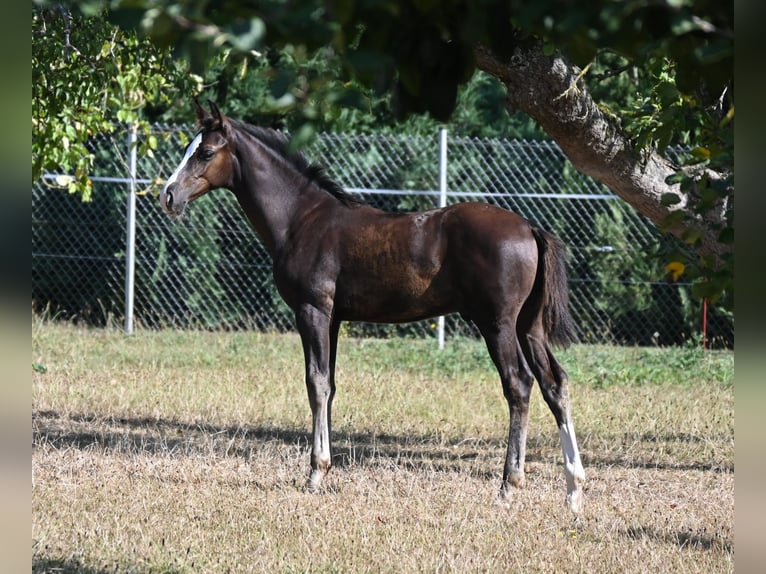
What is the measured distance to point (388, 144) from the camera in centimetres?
1351

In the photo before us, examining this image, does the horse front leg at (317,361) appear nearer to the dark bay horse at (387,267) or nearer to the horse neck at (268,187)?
the dark bay horse at (387,267)

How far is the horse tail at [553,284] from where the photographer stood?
22.0ft

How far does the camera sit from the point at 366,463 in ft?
24.0

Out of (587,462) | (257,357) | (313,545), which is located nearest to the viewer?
(313,545)

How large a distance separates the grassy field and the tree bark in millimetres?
1758

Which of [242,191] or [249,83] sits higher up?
[249,83]

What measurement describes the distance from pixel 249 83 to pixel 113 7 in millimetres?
12113

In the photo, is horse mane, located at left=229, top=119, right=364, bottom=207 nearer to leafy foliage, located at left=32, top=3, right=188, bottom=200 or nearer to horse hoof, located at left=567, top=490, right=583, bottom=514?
leafy foliage, located at left=32, top=3, right=188, bottom=200

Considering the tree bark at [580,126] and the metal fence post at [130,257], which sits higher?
the tree bark at [580,126]

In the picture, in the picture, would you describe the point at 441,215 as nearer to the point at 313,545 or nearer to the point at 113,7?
the point at 313,545

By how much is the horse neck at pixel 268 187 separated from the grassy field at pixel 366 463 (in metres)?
1.66

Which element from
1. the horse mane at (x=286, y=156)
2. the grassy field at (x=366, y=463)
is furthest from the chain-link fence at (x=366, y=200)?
the horse mane at (x=286, y=156)

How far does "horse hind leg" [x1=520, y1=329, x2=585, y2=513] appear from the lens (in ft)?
20.5

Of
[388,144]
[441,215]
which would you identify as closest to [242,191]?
[441,215]
